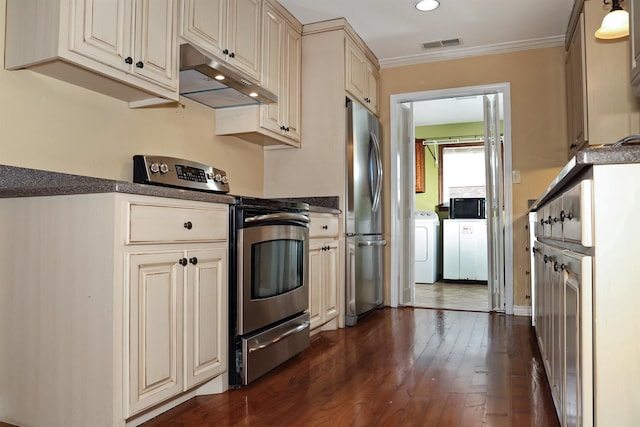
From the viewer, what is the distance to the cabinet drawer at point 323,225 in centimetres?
295

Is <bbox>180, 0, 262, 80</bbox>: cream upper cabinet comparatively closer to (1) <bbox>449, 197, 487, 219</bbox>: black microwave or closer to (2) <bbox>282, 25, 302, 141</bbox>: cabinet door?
(2) <bbox>282, 25, 302, 141</bbox>: cabinet door

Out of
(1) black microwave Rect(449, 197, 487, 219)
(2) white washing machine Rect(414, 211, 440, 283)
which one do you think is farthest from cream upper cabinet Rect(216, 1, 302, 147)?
(1) black microwave Rect(449, 197, 487, 219)

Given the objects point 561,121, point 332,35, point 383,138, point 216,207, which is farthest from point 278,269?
point 561,121

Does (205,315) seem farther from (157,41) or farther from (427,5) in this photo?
(427,5)

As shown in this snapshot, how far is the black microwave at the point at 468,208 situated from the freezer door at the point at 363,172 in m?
2.58

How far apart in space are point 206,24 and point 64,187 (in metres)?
1.24

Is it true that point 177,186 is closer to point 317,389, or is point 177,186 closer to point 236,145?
point 236,145

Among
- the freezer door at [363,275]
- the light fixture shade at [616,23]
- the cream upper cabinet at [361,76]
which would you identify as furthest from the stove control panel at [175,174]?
the light fixture shade at [616,23]

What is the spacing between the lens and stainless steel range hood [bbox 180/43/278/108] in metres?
2.19

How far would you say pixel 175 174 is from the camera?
2416 millimetres

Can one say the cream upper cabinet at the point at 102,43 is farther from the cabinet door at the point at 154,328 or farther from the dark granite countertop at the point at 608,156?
the dark granite countertop at the point at 608,156

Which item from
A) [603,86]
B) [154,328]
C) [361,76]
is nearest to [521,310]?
[603,86]

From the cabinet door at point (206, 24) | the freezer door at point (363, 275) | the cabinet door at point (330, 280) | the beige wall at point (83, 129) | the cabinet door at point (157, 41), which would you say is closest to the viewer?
the beige wall at point (83, 129)

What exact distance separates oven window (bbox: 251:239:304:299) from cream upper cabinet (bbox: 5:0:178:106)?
0.83 meters
